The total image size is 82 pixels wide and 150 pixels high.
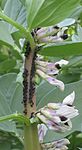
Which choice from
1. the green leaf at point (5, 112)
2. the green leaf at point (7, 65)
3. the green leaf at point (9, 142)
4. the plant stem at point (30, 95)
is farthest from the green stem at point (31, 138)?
the green leaf at point (7, 65)

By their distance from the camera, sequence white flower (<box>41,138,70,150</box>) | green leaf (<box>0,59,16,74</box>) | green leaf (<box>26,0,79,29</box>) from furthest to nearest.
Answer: green leaf (<box>0,59,16,74</box>) → white flower (<box>41,138,70,150</box>) → green leaf (<box>26,0,79,29</box>)

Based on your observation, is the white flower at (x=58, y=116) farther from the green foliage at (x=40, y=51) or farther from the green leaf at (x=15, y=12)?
the green leaf at (x=15, y=12)

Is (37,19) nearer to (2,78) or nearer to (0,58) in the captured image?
(2,78)

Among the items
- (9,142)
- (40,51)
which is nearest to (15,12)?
(40,51)

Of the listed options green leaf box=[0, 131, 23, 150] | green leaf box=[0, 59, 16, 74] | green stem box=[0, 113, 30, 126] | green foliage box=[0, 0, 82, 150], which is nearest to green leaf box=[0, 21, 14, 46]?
green foliage box=[0, 0, 82, 150]

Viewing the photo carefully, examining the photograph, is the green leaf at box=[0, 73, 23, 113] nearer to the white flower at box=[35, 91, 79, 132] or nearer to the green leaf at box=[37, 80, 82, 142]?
the green leaf at box=[37, 80, 82, 142]

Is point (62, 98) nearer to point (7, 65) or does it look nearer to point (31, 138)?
point (31, 138)
